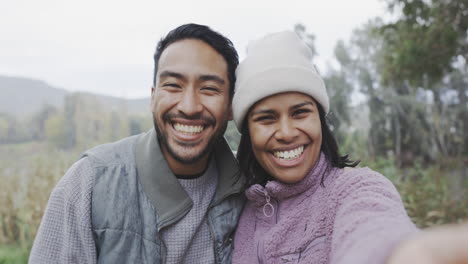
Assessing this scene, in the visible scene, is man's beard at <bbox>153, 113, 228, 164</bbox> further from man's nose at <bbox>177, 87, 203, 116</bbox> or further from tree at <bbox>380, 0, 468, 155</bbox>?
tree at <bbox>380, 0, 468, 155</bbox>

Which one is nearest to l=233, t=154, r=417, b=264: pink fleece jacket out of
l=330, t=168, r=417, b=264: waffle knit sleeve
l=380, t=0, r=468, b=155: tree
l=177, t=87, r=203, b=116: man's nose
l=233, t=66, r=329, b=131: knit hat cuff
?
l=330, t=168, r=417, b=264: waffle knit sleeve

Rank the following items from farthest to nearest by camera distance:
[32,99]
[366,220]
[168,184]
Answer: [32,99] < [168,184] < [366,220]

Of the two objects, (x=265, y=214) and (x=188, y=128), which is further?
(x=188, y=128)

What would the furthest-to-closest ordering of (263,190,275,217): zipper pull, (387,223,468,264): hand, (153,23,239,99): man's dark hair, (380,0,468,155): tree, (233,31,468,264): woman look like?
(380,0,468,155): tree
(153,23,239,99): man's dark hair
(263,190,275,217): zipper pull
(233,31,468,264): woman
(387,223,468,264): hand

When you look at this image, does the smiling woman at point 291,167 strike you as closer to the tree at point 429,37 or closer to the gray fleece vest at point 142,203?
the gray fleece vest at point 142,203

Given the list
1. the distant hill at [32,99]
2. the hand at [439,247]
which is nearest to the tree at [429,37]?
the distant hill at [32,99]

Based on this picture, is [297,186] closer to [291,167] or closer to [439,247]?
[291,167]

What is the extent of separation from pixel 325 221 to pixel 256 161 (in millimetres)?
646

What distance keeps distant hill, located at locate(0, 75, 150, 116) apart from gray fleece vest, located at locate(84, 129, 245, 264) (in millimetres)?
3173

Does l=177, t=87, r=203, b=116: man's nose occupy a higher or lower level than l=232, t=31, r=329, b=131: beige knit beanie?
lower

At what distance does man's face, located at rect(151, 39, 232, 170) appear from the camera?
178 centimetres

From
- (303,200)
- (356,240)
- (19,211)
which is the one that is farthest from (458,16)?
(19,211)

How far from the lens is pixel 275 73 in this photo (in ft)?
5.18

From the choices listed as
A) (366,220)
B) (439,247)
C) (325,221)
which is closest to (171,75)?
(325,221)
